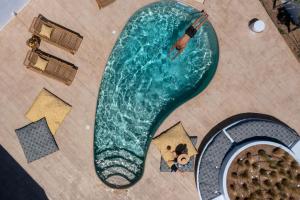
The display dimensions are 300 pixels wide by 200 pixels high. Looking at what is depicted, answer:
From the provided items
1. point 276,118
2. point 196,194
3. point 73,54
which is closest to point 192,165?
point 196,194

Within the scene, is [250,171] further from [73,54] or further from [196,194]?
[73,54]

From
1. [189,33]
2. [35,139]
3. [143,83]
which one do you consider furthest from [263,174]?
[35,139]

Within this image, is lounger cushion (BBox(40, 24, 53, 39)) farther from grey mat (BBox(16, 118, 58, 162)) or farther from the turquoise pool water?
grey mat (BBox(16, 118, 58, 162))

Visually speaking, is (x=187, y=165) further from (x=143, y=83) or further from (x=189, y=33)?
(x=189, y=33)

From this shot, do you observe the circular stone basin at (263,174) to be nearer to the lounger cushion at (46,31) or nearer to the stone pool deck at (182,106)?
the stone pool deck at (182,106)

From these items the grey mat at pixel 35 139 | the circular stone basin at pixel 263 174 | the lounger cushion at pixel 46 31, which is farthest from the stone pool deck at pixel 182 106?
the circular stone basin at pixel 263 174

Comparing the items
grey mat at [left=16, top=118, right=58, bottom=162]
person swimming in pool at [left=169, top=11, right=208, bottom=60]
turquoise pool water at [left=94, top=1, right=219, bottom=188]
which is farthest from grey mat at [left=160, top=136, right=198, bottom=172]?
grey mat at [left=16, top=118, right=58, bottom=162]

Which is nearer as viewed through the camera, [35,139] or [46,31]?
[46,31]
